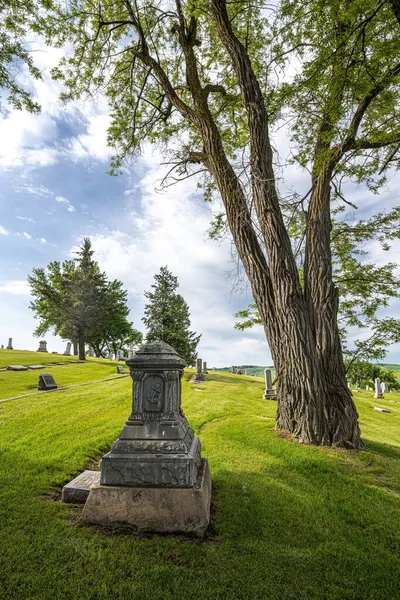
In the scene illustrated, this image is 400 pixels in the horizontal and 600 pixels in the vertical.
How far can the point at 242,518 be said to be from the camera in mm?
3332

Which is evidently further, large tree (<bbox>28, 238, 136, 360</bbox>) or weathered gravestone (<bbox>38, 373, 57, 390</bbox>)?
large tree (<bbox>28, 238, 136, 360</bbox>)

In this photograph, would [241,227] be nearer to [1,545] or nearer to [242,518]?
[242,518]

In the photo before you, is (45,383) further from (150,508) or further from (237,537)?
(237,537)

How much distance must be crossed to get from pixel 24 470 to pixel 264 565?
369cm

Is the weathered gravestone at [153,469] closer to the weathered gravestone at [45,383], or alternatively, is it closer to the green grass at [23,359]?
the weathered gravestone at [45,383]

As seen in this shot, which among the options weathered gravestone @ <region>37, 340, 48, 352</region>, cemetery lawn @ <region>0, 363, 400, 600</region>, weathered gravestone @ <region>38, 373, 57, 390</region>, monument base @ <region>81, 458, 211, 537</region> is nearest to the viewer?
cemetery lawn @ <region>0, 363, 400, 600</region>

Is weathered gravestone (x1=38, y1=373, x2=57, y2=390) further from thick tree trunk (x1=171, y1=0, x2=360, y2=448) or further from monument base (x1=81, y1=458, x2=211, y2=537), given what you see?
monument base (x1=81, y1=458, x2=211, y2=537)

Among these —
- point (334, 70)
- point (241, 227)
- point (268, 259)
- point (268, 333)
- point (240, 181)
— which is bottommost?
point (268, 333)

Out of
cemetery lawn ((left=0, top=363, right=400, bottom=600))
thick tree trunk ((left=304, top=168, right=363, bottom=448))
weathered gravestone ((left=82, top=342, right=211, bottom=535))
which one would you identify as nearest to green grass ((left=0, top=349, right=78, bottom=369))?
cemetery lawn ((left=0, top=363, right=400, bottom=600))

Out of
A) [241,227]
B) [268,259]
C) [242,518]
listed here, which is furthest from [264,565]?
[241,227]

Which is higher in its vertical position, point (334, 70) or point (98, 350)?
point (334, 70)

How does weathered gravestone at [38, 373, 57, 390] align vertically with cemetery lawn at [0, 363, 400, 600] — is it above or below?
above

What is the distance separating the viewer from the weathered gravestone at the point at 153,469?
125 inches

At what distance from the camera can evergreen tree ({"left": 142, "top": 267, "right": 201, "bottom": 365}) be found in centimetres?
2678
